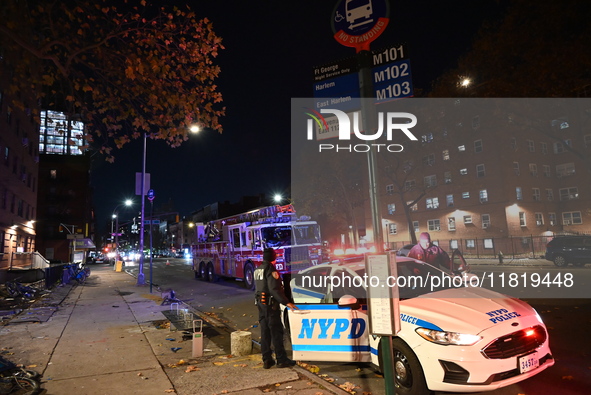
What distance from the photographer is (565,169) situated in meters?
36.5

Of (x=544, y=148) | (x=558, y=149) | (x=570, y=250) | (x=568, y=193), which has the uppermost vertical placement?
(x=544, y=148)

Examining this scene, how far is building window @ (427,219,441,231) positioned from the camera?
40.5m

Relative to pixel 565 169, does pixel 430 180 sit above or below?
above

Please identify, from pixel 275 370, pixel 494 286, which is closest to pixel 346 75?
pixel 275 370

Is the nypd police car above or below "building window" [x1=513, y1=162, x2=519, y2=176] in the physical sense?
below

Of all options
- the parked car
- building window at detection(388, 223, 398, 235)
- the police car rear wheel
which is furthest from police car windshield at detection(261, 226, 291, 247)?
building window at detection(388, 223, 398, 235)

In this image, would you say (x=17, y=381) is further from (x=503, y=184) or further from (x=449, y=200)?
(x=449, y=200)

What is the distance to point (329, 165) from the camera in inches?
1548

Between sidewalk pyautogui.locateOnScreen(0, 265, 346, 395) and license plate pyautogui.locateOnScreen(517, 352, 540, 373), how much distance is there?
2051 mm

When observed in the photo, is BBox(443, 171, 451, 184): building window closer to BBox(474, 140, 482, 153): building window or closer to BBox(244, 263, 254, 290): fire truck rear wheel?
BBox(474, 140, 482, 153): building window

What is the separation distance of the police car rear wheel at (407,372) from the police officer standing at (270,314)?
1.88 meters

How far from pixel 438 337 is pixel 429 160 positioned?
39822mm

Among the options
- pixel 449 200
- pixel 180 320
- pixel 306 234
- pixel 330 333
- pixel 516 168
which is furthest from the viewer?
pixel 449 200

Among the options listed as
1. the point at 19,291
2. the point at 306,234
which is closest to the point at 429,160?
the point at 306,234
